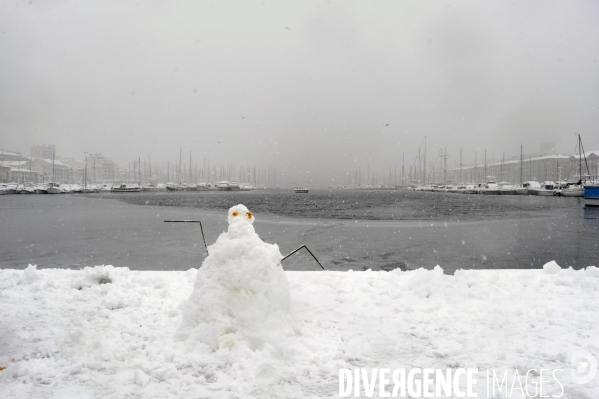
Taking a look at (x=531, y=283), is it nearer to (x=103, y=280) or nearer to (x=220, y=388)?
(x=220, y=388)

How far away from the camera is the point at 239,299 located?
485 cm

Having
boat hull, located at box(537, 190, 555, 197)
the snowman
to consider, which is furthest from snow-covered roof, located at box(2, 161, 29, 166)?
boat hull, located at box(537, 190, 555, 197)

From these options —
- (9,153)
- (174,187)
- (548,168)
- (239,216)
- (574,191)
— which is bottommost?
(239,216)

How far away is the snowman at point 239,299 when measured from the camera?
4613mm

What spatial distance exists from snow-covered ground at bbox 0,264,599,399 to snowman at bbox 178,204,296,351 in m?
0.18

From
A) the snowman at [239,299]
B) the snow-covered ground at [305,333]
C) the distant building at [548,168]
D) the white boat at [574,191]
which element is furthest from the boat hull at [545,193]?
the snowman at [239,299]

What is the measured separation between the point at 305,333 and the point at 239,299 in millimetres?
1022

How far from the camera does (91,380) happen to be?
13.0ft

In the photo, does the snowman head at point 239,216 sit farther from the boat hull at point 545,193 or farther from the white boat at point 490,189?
the white boat at point 490,189

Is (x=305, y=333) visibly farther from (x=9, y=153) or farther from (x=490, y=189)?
(x=9, y=153)

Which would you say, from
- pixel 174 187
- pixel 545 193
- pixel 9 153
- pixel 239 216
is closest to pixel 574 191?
pixel 545 193

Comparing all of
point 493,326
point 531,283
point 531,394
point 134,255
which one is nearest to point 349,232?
point 134,255

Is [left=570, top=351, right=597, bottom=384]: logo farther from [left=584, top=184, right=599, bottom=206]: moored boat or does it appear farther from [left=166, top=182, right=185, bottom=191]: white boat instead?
[left=166, top=182, right=185, bottom=191]: white boat

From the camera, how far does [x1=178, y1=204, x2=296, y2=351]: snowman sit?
4.61 m
